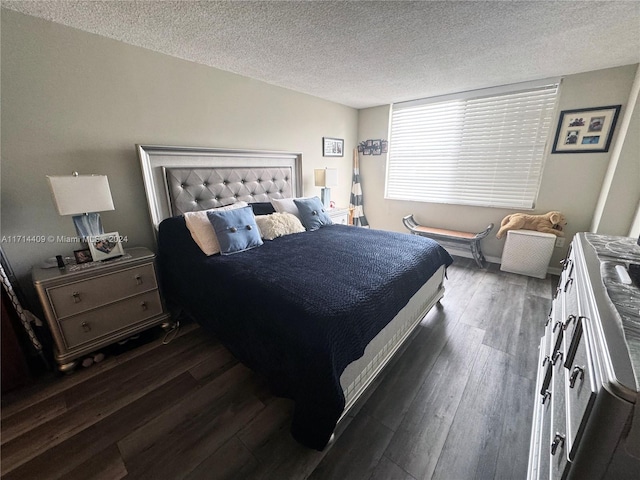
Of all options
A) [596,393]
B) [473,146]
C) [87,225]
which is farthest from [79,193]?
[473,146]

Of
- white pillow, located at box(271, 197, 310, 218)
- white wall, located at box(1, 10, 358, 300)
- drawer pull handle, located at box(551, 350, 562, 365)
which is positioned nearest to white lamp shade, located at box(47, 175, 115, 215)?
white wall, located at box(1, 10, 358, 300)

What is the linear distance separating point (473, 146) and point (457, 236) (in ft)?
4.03

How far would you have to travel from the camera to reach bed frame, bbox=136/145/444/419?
148cm

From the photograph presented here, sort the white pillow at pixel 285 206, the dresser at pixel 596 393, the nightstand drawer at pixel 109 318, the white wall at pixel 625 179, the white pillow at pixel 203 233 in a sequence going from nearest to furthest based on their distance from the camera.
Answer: the dresser at pixel 596 393
the nightstand drawer at pixel 109 318
the white pillow at pixel 203 233
the white wall at pixel 625 179
the white pillow at pixel 285 206

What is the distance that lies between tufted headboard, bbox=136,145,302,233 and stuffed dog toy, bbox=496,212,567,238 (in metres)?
2.81

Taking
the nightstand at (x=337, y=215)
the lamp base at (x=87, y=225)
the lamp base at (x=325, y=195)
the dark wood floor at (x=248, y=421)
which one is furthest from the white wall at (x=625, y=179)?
the lamp base at (x=87, y=225)

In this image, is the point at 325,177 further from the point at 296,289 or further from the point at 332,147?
the point at 296,289

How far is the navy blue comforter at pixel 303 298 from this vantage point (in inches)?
44.2

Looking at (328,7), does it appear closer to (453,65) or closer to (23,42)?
(453,65)

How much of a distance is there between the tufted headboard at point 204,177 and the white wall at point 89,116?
11 centimetres

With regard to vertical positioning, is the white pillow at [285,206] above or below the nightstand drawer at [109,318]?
above

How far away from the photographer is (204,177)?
2393 mm

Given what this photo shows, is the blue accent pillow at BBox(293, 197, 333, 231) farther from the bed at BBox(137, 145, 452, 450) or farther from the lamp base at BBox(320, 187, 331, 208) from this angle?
the lamp base at BBox(320, 187, 331, 208)

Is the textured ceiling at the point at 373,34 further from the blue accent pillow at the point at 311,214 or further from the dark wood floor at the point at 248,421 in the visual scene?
the dark wood floor at the point at 248,421
